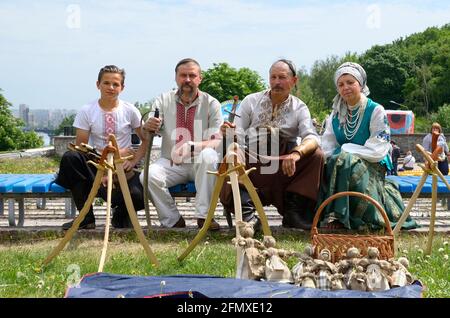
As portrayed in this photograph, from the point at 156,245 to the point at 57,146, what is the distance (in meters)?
21.3

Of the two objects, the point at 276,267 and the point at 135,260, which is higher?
the point at 276,267

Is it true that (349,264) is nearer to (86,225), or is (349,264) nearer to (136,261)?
(136,261)

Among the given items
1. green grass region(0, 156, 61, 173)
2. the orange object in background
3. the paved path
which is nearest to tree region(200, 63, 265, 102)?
the orange object in background

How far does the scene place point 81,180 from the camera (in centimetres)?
651

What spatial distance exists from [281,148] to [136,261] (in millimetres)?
1838

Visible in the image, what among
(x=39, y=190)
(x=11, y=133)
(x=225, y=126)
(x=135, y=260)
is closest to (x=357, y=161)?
(x=225, y=126)

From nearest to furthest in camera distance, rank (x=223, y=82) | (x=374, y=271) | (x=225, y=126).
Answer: (x=374, y=271) < (x=225, y=126) < (x=223, y=82)

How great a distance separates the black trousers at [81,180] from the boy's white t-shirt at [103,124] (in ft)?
0.81

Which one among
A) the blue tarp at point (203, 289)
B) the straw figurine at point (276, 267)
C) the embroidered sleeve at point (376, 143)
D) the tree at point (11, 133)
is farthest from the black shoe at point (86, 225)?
the tree at point (11, 133)

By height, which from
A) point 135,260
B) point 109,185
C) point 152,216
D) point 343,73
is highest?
point 343,73

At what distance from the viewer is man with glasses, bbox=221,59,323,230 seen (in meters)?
6.40
